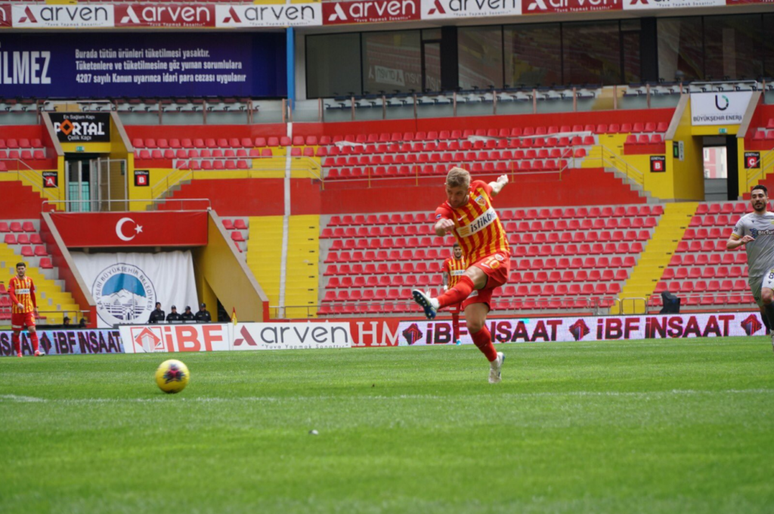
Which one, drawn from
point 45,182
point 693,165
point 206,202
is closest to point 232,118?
point 206,202

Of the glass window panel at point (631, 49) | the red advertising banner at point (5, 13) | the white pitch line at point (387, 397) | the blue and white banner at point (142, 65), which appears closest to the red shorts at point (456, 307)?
the white pitch line at point (387, 397)

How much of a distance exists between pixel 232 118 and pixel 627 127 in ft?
43.9

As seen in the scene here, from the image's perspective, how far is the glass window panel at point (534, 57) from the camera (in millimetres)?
39219

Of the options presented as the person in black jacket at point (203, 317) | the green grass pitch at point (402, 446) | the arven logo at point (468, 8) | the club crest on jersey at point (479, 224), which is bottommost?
the person in black jacket at point (203, 317)

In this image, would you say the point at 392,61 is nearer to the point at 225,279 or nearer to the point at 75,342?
the point at 225,279

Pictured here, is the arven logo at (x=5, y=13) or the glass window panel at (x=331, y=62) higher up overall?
the arven logo at (x=5, y=13)

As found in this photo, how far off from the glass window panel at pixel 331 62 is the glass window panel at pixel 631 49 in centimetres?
969

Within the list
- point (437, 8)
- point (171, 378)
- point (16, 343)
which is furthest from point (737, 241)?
point (437, 8)

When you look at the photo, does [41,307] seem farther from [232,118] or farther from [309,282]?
[232,118]

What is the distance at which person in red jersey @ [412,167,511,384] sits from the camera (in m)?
10.0

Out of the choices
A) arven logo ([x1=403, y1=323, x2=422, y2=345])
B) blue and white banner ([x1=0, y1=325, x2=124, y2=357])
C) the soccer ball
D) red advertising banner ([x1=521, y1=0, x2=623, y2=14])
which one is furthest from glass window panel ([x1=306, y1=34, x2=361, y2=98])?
the soccer ball

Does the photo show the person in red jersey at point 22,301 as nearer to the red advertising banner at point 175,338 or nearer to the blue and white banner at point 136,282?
the red advertising banner at point 175,338

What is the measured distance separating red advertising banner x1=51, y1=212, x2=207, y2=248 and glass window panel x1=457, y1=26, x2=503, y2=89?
11.7 meters

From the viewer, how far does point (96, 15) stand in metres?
37.8
